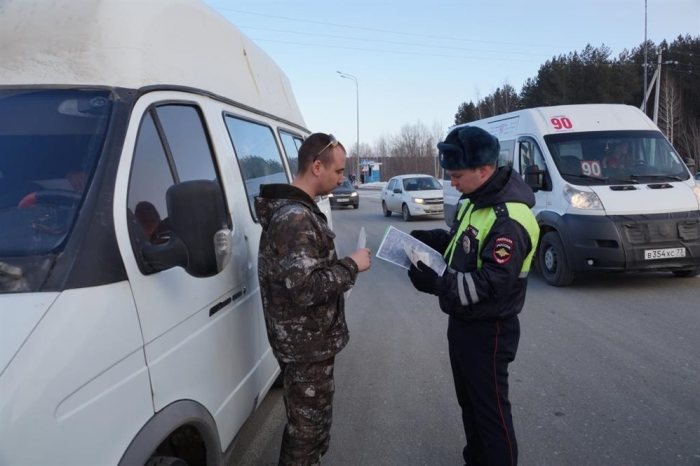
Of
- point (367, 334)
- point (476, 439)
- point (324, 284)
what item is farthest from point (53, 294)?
point (367, 334)

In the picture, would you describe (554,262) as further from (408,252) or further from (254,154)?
(408,252)

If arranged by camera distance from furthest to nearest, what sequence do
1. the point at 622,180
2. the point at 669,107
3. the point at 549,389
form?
the point at 669,107 < the point at 622,180 < the point at 549,389

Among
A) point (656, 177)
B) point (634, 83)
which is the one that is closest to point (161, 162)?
point (656, 177)

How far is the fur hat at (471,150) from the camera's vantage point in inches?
104

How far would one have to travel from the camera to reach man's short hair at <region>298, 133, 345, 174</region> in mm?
2570

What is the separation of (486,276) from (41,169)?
6.11 feet

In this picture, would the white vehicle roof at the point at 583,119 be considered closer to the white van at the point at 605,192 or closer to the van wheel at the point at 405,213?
the white van at the point at 605,192

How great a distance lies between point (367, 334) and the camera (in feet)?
19.9

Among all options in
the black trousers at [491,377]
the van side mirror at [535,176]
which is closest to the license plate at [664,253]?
the van side mirror at [535,176]

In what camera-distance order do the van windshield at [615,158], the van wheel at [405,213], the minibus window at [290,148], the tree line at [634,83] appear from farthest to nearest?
the tree line at [634,83], the van wheel at [405,213], the van windshield at [615,158], the minibus window at [290,148]

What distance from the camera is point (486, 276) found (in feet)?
8.10

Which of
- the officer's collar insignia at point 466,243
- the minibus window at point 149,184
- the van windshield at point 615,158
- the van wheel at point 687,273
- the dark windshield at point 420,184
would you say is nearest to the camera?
→ the minibus window at point 149,184

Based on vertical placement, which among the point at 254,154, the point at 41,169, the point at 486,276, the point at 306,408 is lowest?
the point at 306,408

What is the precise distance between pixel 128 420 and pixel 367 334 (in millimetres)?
4372
